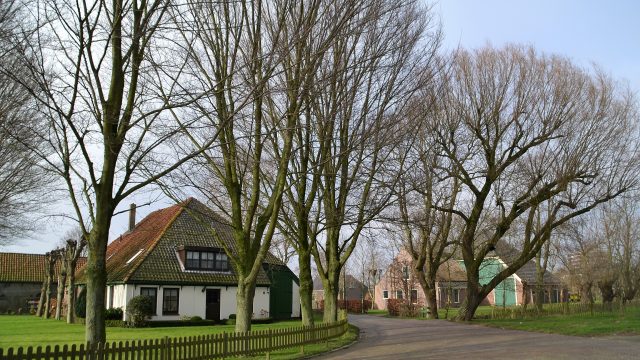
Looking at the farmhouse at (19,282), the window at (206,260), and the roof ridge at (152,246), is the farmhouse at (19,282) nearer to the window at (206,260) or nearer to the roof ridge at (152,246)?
the roof ridge at (152,246)

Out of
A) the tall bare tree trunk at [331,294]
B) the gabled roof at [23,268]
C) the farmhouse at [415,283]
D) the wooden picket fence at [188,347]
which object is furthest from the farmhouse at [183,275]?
the farmhouse at [415,283]

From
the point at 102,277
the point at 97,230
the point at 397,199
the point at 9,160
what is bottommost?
the point at 102,277

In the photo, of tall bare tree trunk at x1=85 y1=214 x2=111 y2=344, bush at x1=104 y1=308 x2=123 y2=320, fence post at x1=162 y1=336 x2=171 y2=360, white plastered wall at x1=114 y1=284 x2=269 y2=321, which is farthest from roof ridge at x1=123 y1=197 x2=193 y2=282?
tall bare tree trunk at x1=85 y1=214 x2=111 y2=344

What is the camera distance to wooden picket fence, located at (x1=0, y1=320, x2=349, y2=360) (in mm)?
10133

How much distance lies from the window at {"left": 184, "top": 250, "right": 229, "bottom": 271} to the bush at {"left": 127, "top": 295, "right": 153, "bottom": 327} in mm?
3992

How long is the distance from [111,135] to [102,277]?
282 cm

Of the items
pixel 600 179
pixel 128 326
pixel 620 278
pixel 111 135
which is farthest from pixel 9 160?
pixel 620 278

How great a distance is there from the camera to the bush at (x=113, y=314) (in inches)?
1190

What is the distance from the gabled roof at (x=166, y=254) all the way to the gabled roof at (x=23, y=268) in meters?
19.5

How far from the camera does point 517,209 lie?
3066cm

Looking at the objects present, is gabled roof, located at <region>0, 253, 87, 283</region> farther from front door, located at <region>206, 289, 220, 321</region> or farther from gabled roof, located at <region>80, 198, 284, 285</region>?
front door, located at <region>206, 289, 220, 321</region>

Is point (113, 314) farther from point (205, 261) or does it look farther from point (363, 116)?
point (363, 116)

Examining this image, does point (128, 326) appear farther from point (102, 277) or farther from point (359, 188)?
point (102, 277)

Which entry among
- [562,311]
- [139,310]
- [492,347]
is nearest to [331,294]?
[492,347]
